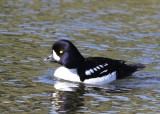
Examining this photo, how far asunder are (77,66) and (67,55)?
35cm

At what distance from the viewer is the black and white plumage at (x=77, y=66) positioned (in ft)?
52.5

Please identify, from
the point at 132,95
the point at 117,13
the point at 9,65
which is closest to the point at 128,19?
the point at 117,13

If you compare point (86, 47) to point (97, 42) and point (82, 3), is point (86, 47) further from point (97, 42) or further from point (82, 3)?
point (82, 3)

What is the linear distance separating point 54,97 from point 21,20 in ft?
27.0

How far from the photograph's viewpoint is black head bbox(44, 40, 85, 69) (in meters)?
16.0

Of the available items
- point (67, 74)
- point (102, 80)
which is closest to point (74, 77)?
point (67, 74)

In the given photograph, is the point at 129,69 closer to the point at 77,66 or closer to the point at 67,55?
the point at 77,66

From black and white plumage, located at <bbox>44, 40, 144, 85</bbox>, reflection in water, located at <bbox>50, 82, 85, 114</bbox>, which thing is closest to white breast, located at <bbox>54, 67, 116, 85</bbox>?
black and white plumage, located at <bbox>44, 40, 144, 85</bbox>

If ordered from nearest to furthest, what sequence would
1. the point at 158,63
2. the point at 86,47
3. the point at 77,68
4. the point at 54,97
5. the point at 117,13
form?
the point at 54,97
the point at 77,68
the point at 158,63
the point at 86,47
the point at 117,13

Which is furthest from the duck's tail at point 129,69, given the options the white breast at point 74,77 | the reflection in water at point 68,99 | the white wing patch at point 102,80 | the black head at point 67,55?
the reflection in water at point 68,99

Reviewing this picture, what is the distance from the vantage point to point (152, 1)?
85.2 ft

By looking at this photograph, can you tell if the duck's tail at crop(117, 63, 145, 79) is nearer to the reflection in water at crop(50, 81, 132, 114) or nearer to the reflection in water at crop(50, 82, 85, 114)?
the reflection in water at crop(50, 81, 132, 114)

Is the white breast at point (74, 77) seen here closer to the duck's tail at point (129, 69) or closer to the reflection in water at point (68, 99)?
the reflection in water at point (68, 99)

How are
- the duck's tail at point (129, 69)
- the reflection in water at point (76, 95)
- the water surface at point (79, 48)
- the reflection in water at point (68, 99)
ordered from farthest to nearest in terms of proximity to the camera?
the duck's tail at point (129, 69)
the water surface at point (79, 48)
the reflection in water at point (76, 95)
the reflection in water at point (68, 99)
